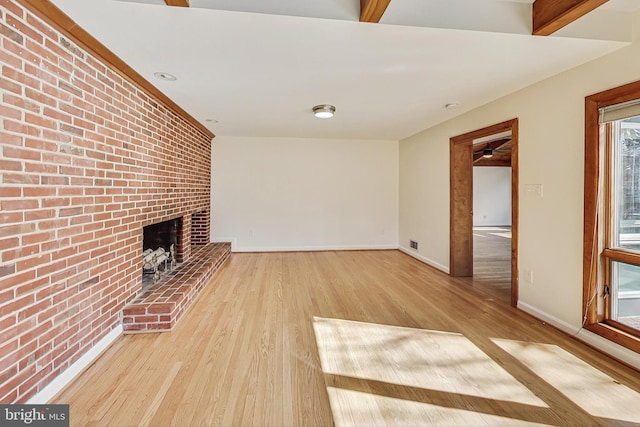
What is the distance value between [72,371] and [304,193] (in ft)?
14.2

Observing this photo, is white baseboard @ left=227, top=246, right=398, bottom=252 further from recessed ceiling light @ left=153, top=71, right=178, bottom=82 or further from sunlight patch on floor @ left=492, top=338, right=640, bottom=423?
sunlight patch on floor @ left=492, top=338, right=640, bottom=423

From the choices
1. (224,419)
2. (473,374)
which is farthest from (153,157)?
(473,374)

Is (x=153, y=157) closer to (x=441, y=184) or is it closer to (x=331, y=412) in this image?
(x=331, y=412)

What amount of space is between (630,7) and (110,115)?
379 cm

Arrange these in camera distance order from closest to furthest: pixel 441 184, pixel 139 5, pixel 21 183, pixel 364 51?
pixel 21 183
pixel 139 5
pixel 364 51
pixel 441 184

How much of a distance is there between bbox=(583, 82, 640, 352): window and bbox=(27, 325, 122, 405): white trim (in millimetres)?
3726

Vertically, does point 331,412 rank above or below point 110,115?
below

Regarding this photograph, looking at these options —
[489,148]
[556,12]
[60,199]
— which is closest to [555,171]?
[556,12]

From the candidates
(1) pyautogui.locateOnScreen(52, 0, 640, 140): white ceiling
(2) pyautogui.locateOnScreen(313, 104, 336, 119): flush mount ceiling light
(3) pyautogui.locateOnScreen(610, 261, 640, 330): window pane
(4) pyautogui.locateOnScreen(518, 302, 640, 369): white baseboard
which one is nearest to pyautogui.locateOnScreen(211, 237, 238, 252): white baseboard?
(1) pyautogui.locateOnScreen(52, 0, 640, 140): white ceiling

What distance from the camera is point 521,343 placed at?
2246 mm

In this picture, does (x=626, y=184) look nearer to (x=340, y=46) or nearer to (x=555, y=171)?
(x=555, y=171)

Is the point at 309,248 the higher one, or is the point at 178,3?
the point at 178,3

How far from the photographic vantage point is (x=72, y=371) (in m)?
1.77

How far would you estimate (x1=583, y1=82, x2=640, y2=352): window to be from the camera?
209 centimetres
